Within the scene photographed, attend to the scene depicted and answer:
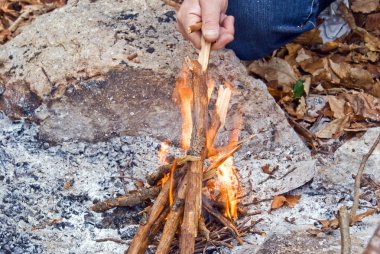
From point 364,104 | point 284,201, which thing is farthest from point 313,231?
point 364,104

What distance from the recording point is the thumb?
88.1 inches

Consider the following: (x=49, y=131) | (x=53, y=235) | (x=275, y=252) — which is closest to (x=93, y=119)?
(x=49, y=131)

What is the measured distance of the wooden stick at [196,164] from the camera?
1918 mm

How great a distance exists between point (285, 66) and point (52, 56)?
128cm

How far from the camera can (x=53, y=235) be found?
219 centimetres

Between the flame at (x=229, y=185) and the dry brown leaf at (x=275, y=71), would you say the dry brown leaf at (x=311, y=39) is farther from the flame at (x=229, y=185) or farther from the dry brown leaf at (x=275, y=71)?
the flame at (x=229, y=185)

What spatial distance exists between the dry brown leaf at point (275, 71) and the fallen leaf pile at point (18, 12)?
123 cm

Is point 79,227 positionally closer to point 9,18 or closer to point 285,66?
point 285,66

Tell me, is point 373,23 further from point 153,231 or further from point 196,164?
point 153,231

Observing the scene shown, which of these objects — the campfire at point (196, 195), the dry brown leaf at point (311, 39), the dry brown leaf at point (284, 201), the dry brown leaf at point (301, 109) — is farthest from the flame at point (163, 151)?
the dry brown leaf at point (311, 39)

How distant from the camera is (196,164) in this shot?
2.09 m

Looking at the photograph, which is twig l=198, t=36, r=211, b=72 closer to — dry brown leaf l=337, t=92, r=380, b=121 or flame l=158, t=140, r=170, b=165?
flame l=158, t=140, r=170, b=165

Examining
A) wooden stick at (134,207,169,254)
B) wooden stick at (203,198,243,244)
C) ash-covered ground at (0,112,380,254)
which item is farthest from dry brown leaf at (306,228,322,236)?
wooden stick at (134,207,169,254)

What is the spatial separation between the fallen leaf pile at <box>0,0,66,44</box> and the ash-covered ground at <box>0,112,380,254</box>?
A: 3.05 ft
